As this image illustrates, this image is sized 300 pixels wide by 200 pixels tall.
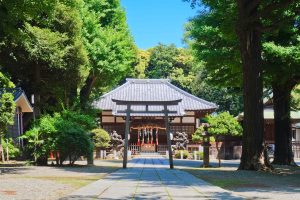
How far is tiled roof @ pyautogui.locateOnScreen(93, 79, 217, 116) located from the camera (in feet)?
133

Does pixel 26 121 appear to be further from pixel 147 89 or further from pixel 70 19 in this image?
pixel 147 89

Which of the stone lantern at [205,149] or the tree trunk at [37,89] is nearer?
the stone lantern at [205,149]

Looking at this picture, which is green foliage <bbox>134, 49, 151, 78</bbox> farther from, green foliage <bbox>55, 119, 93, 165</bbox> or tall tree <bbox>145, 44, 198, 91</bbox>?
green foliage <bbox>55, 119, 93, 165</bbox>

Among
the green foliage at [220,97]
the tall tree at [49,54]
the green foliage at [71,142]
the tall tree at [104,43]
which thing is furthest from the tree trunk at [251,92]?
the green foliage at [220,97]

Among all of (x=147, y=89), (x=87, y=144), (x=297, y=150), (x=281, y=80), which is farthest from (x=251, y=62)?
(x=147, y=89)

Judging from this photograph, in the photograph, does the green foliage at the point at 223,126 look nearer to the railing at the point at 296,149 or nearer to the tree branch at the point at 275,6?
the tree branch at the point at 275,6

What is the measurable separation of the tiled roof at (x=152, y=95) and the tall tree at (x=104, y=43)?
8.20 metres

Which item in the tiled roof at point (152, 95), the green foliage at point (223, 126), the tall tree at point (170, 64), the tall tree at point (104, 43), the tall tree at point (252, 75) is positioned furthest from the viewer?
the tall tree at point (170, 64)

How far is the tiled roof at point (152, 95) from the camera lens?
133 feet

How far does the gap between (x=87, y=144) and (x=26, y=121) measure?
1252cm

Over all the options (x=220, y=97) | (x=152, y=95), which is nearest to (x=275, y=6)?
(x=152, y=95)

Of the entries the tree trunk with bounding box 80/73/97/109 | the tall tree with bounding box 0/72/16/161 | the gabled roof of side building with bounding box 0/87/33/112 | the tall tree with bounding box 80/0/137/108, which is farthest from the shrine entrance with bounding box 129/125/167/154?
the tall tree with bounding box 0/72/16/161

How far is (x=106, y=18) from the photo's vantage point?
32.1 meters

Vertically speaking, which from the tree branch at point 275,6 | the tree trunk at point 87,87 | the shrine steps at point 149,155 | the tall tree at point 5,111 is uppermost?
the tree branch at point 275,6
